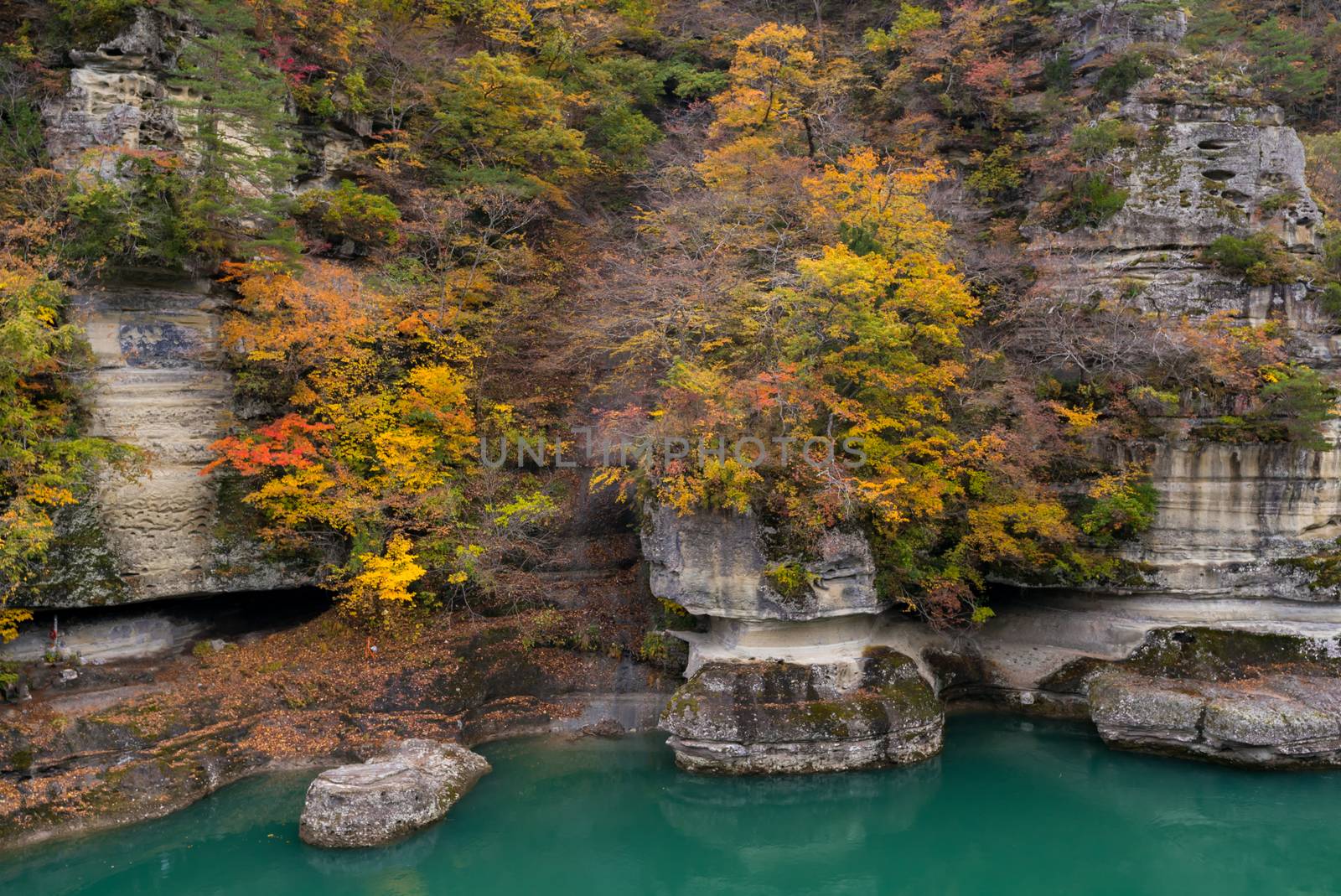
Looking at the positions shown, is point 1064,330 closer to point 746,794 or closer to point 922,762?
point 922,762

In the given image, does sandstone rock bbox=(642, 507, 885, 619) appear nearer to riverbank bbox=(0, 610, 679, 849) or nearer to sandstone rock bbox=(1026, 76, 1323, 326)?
riverbank bbox=(0, 610, 679, 849)

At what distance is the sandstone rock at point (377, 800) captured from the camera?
12.9 meters

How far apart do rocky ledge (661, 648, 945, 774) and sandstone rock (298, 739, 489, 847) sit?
3.96m

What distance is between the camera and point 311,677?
16.2m

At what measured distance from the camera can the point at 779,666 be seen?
1573cm

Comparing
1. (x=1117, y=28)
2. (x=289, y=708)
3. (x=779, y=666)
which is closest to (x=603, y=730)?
(x=779, y=666)

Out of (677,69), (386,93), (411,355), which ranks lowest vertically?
(411,355)

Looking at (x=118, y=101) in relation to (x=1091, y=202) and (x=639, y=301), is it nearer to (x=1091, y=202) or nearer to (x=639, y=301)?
(x=639, y=301)

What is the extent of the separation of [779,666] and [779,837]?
2930mm

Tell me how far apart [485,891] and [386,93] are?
1899 cm

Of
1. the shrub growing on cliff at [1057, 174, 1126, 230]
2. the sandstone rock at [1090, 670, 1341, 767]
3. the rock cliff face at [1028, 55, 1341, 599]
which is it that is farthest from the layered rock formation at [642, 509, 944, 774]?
the shrub growing on cliff at [1057, 174, 1126, 230]

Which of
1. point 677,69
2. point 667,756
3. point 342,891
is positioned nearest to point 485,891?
point 342,891

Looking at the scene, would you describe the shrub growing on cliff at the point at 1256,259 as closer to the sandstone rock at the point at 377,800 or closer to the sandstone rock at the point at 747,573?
the sandstone rock at the point at 747,573

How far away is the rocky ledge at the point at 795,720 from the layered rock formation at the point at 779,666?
0.06 ft
